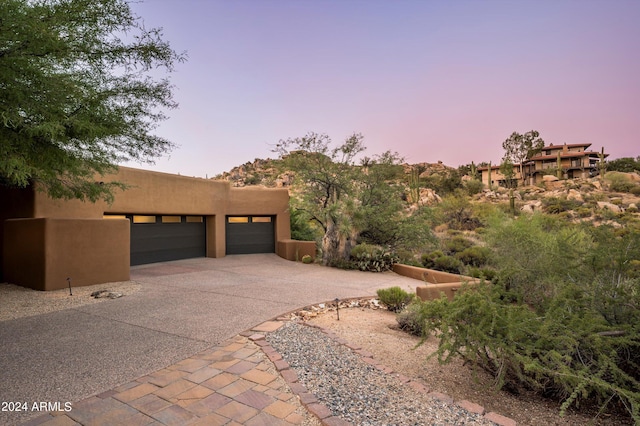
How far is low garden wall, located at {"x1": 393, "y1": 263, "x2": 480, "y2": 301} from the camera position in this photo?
7832mm

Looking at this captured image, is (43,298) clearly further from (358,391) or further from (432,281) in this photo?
(432,281)

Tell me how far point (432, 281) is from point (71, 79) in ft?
34.9

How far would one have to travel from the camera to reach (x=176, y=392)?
3152mm

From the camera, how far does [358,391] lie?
3277mm

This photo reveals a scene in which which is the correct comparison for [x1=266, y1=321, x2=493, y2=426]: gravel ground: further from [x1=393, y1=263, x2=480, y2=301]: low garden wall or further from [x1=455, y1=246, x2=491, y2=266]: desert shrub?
[x1=455, y1=246, x2=491, y2=266]: desert shrub

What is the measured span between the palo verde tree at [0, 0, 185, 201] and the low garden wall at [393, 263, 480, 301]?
23.4ft

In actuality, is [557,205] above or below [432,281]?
above

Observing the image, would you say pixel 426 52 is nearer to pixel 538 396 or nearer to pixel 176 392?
pixel 538 396

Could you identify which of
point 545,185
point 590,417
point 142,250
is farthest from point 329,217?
point 545,185

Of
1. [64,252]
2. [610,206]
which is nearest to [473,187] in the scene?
[610,206]

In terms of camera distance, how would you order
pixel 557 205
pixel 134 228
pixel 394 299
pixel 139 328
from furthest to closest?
pixel 557 205 < pixel 134 228 < pixel 394 299 < pixel 139 328

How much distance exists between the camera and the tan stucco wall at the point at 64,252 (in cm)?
843

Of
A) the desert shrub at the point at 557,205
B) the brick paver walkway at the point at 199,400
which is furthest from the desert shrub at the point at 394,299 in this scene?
the desert shrub at the point at 557,205

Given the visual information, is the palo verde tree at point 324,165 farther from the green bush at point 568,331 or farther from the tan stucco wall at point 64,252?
the green bush at point 568,331
